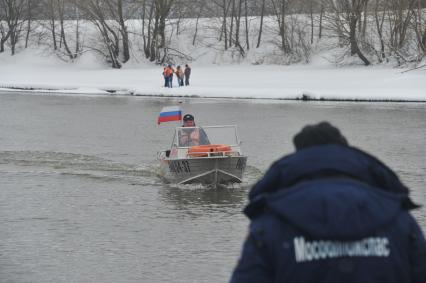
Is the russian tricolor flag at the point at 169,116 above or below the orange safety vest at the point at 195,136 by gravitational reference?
above

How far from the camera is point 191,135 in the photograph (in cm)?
2041

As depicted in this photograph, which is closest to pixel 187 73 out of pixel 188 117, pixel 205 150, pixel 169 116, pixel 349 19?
pixel 349 19

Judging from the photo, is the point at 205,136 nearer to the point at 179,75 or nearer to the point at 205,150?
the point at 205,150

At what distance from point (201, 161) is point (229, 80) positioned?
40355 millimetres

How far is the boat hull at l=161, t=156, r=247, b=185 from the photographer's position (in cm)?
1948

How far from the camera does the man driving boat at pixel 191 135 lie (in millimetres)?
20359

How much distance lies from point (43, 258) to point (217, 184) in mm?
7812

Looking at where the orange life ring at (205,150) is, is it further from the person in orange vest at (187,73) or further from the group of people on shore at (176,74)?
the person in orange vest at (187,73)

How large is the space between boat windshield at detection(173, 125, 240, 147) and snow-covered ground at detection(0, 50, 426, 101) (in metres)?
28.1

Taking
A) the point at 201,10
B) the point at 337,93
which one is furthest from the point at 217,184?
the point at 201,10

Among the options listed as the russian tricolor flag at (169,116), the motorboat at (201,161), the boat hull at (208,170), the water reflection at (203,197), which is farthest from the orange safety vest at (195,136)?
the russian tricolor flag at (169,116)

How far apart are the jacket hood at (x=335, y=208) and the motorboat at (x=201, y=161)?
52.4 feet

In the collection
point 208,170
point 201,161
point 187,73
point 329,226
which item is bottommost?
point 208,170

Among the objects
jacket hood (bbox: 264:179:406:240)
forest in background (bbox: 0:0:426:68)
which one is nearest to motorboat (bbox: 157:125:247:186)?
jacket hood (bbox: 264:179:406:240)
